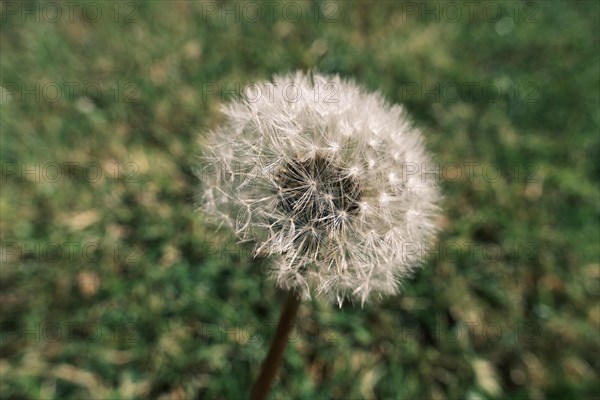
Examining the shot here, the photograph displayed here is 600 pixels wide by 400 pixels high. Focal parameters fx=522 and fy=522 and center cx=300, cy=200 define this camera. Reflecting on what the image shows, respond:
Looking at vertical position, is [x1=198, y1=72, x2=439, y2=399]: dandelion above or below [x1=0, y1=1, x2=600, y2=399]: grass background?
above

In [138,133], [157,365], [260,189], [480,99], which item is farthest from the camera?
[480,99]

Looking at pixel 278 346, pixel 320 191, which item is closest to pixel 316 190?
pixel 320 191

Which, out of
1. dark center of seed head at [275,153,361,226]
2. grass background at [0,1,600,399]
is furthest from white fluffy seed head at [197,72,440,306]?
grass background at [0,1,600,399]

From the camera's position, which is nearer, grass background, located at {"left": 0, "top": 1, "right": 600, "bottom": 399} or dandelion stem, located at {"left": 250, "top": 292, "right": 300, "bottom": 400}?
dandelion stem, located at {"left": 250, "top": 292, "right": 300, "bottom": 400}

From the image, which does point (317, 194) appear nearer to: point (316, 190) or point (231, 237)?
point (316, 190)

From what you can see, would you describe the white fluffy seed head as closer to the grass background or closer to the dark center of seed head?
the dark center of seed head

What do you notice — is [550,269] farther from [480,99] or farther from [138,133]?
[138,133]

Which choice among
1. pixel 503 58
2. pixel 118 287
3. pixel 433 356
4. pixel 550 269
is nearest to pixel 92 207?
pixel 118 287
